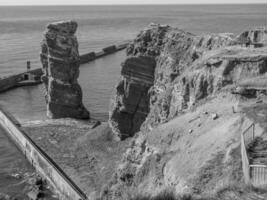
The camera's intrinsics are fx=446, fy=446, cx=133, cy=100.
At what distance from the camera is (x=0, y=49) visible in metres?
115

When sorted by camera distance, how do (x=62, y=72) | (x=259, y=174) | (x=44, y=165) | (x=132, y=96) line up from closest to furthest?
(x=259, y=174) < (x=44, y=165) < (x=132, y=96) < (x=62, y=72)

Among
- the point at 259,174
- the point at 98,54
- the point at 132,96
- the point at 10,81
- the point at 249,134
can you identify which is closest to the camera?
the point at 259,174

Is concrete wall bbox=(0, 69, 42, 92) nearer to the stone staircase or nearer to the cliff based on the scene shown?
the cliff

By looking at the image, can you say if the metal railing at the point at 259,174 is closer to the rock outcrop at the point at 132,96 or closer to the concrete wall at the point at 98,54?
the rock outcrop at the point at 132,96

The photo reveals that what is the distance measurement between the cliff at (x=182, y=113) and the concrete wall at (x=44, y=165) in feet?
22.6

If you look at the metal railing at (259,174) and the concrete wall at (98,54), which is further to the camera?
the concrete wall at (98,54)

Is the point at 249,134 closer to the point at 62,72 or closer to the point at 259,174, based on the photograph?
the point at 259,174

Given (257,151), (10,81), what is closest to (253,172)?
(257,151)

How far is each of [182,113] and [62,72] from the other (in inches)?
1222

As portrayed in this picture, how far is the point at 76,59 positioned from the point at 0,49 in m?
62.9

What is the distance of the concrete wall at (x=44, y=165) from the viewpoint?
34750mm

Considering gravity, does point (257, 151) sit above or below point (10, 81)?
above

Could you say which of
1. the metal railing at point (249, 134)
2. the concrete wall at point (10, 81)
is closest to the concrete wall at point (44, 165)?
the metal railing at point (249, 134)

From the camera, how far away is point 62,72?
57.3 metres
